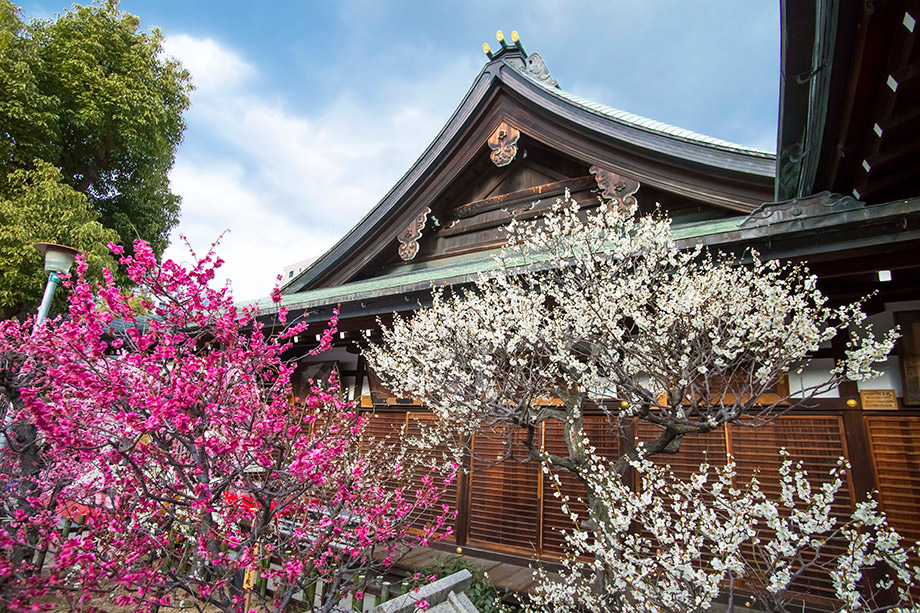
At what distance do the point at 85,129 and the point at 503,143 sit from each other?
36.6 feet

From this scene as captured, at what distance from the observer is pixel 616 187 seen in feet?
19.7

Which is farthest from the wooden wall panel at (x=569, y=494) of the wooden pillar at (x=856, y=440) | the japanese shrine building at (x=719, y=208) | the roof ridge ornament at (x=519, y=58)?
the roof ridge ornament at (x=519, y=58)

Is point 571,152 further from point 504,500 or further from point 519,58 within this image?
point 504,500

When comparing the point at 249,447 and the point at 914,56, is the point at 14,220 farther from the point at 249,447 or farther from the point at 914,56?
the point at 914,56

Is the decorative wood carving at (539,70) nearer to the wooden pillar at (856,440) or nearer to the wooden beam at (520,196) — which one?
the wooden beam at (520,196)

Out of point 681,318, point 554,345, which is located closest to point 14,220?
point 554,345

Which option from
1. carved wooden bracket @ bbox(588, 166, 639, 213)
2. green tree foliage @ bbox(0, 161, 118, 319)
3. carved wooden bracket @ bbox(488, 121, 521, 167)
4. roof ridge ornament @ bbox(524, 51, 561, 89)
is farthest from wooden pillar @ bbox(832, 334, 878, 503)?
green tree foliage @ bbox(0, 161, 118, 319)

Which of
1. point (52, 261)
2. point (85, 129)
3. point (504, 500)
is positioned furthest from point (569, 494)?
point (85, 129)

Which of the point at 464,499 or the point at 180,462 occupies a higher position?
the point at 180,462

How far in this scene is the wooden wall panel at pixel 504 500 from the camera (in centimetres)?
574

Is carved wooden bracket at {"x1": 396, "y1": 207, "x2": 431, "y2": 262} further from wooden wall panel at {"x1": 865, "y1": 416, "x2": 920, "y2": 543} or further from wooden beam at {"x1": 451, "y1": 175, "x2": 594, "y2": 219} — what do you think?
wooden wall panel at {"x1": 865, "y1": 416, "x2": 920, "y2": 543}

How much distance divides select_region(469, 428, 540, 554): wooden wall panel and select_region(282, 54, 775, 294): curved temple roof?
3905 mm

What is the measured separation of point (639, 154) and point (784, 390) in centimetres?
323

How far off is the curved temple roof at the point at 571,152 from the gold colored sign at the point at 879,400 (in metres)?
2.22
